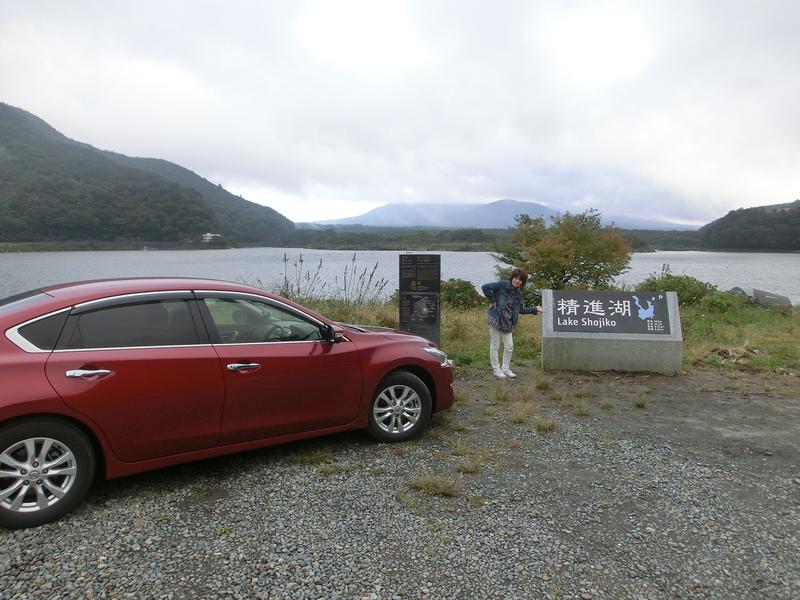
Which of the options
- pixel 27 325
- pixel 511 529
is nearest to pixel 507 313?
pixel 511 529

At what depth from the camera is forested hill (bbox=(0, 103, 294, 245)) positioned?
40.5 m

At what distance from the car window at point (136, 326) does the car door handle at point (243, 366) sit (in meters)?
0.31

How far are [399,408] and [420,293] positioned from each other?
12.1 ft

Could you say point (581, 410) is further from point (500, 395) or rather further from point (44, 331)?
point (44, 331)

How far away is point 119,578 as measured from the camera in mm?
2629

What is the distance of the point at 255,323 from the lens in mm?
4180

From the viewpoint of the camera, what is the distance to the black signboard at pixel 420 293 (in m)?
8.06

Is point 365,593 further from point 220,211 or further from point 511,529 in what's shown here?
point 220,211

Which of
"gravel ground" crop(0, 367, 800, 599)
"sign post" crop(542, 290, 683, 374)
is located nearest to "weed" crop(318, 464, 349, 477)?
"gravel ground" crop(0, 367, 800, 599)

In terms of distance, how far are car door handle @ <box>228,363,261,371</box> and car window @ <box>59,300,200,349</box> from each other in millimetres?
308

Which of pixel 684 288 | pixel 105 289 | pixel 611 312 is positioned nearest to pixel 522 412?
pixel 611 312

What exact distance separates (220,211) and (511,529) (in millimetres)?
79573

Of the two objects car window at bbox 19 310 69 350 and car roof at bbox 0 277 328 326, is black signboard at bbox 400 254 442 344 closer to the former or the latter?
car roof at bbox 0 277 328 326

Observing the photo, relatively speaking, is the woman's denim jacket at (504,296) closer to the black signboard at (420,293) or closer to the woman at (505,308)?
the woman at (505,308)
